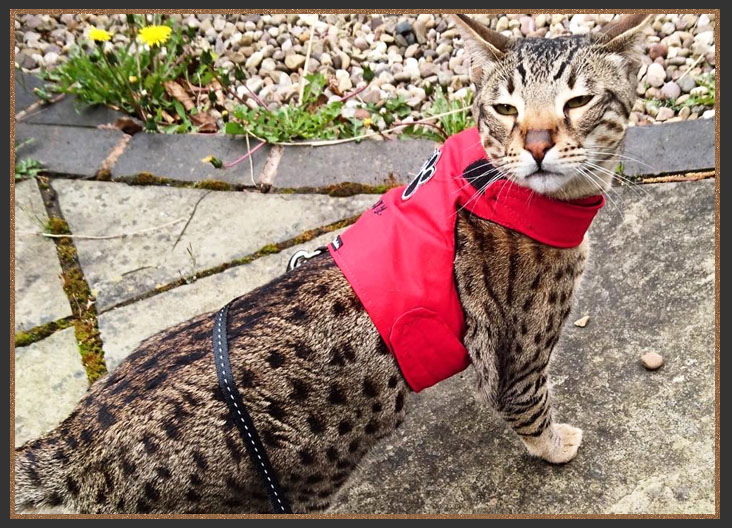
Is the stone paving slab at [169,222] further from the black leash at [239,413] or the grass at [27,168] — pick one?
the black leash at [239,413]

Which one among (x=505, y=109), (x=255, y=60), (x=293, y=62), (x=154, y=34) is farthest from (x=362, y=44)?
(x=505, y=109)

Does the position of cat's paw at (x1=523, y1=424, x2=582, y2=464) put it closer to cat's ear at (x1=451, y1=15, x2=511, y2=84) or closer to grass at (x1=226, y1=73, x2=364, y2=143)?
cat's ear at (x1=451, y1=15, x2=511, y2=84)

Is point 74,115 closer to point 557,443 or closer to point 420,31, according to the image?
point 420,31

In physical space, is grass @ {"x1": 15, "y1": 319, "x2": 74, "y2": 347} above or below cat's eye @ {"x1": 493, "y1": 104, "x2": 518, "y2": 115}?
below

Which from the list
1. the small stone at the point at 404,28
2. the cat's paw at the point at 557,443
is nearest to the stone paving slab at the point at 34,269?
the cat's paw at the point at 557,443

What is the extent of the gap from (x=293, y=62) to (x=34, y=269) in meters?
2.11

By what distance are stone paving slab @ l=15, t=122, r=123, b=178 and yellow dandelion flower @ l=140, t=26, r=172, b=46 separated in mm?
573

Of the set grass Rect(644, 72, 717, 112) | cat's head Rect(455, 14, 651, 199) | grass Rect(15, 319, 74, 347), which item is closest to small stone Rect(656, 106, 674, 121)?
grass Rect(644, 72, 717, 112)

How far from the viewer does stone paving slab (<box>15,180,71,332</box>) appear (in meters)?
3.48

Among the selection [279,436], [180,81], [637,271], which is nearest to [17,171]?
[180,81]

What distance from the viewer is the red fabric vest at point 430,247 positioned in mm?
2398

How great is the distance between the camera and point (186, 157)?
4129 millimetres

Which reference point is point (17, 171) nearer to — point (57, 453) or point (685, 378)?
point (57, 453)

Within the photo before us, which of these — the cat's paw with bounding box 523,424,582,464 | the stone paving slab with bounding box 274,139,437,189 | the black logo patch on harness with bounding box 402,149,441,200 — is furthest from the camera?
the stone paving slab with bounding box 274,139,437,189
